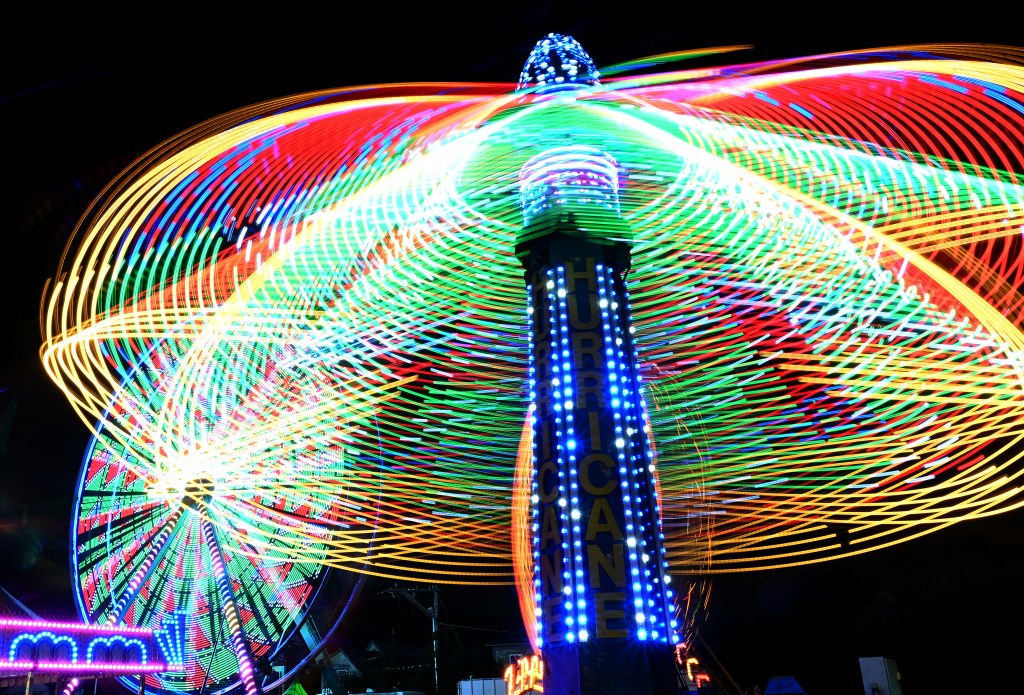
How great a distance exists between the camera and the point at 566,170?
10812 mm

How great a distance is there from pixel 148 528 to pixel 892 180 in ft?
52.8

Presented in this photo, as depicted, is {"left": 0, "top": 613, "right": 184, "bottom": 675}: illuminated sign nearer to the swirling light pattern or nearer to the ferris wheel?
the ferris wheel

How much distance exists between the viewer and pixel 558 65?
38.1 feet

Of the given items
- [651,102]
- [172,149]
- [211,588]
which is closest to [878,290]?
[651,102]

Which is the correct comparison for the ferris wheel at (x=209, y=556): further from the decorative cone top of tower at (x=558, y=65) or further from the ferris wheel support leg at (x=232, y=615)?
the decorative cone top of tower at (x=558, y=65)

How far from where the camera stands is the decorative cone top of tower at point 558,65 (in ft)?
37.6

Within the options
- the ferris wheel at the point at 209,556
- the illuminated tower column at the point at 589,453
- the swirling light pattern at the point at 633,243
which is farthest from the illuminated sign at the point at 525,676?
the illuminated tower column at the point at 589,453

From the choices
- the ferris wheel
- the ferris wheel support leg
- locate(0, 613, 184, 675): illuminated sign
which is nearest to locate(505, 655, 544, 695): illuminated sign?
the ferris wheel

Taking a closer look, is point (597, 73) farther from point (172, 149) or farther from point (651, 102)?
point (172, 149)

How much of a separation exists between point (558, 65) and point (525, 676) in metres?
13.4

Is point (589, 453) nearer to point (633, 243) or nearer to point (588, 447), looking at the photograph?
point (588, 447)

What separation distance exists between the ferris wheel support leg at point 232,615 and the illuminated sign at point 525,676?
5.63 meters

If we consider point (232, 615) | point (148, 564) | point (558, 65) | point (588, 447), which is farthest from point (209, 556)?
point (558, 65)

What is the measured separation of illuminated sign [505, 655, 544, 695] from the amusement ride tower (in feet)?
26.5
